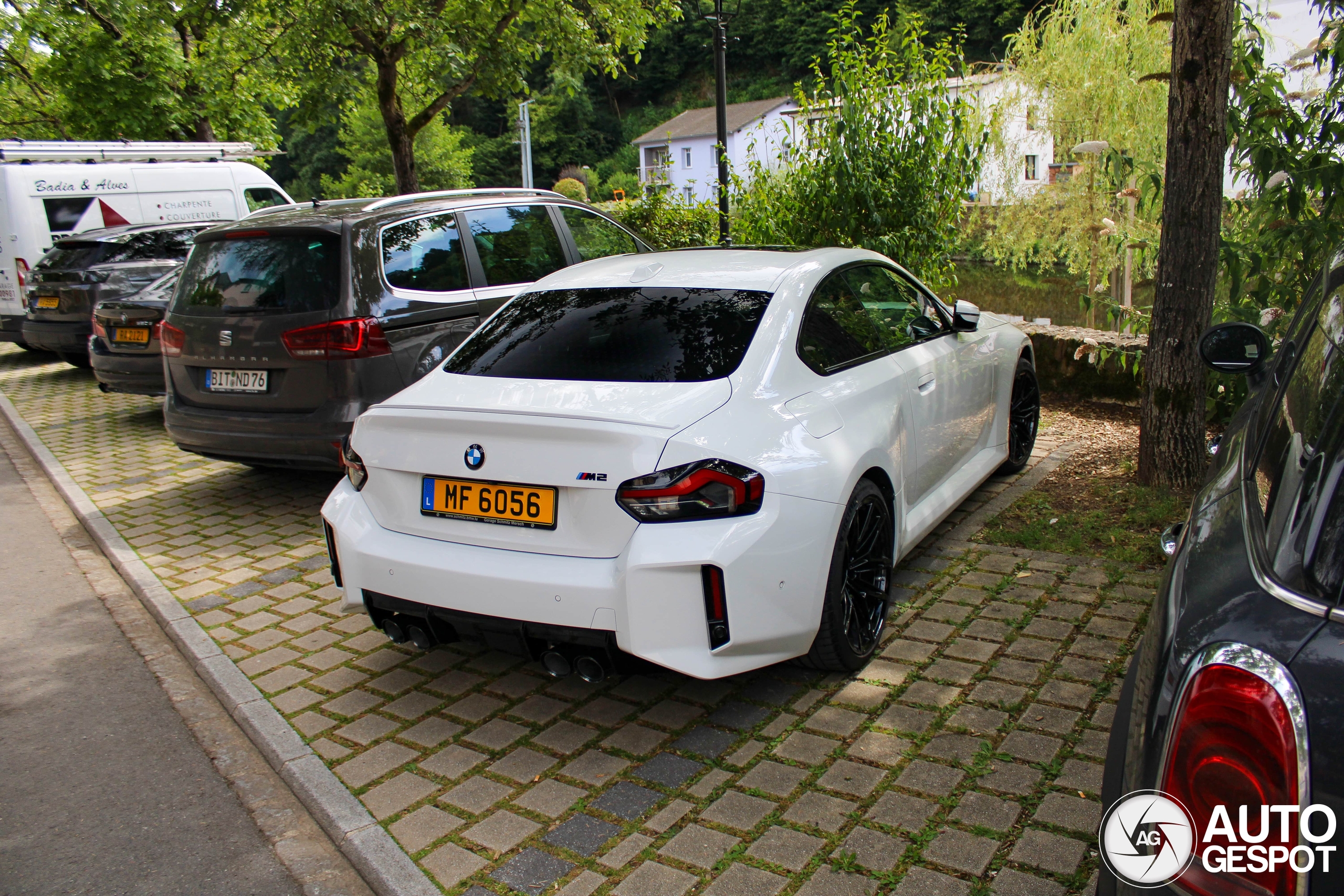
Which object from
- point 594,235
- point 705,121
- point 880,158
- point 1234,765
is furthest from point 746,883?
point 705,121

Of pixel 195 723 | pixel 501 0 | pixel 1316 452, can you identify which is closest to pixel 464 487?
pixel 195 723

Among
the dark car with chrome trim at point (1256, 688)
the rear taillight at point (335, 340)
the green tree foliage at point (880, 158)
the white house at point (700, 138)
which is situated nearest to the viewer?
the dark car with chrome trim at point (1256, 688)

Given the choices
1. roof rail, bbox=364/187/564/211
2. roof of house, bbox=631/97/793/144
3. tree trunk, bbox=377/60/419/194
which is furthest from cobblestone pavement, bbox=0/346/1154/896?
roof of house, bbox=631/97/793/144

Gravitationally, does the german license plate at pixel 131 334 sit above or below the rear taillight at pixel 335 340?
below

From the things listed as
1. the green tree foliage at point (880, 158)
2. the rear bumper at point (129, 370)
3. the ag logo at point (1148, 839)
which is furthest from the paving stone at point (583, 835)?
the rear bumper at point (129, 370)

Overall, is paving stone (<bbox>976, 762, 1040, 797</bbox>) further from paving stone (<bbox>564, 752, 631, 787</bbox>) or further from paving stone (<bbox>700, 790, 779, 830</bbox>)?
paving stone (<bbox>564, 752, 631, 787</bbox>)

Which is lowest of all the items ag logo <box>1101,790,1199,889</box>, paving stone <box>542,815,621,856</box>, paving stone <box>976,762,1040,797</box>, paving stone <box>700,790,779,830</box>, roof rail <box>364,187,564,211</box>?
paving stone <box>542,815,621,856</box>

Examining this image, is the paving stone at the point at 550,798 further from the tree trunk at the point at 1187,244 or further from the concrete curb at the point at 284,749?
the tree trunk at the point at 1187,244

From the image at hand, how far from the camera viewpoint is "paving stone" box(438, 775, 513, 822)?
129 inches

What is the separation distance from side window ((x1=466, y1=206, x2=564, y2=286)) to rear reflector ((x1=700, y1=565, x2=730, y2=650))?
13.8 ft

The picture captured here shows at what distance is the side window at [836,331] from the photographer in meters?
4.05

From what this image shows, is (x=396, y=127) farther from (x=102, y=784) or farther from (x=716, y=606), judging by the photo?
(x=716, y=606)

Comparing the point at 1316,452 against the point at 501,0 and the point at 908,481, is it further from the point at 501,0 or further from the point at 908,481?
the point at 501,0

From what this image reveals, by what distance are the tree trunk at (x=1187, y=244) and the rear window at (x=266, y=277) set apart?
15.1 feet
